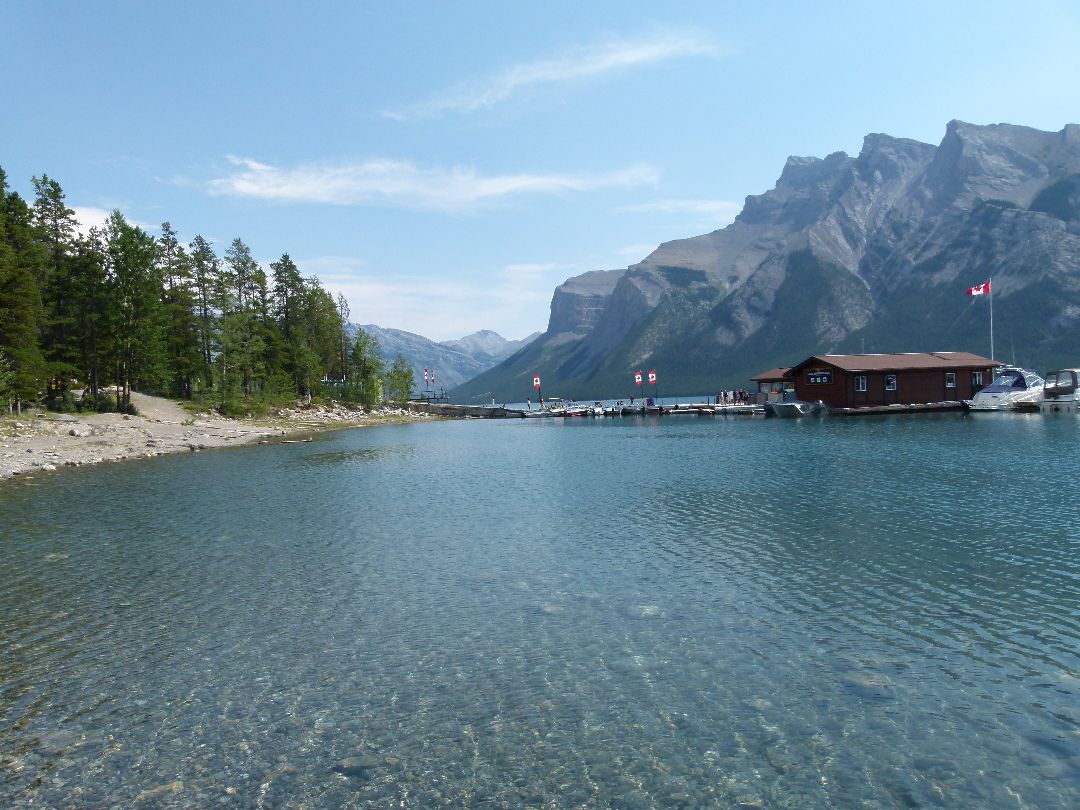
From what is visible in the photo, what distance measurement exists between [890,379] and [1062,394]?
18539mm

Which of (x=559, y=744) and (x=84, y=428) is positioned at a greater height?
(x=84, y=428)

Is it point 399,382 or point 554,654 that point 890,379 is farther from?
point 399,382

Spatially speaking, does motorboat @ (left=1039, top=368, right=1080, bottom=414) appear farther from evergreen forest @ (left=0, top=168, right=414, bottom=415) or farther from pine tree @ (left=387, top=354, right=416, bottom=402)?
pine tree @ (left=387, top=354, right=416, bottom=402)

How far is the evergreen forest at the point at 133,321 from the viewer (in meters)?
58.2

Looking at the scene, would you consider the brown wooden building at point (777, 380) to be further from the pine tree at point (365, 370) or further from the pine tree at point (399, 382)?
the pine tree at point (399, 382)

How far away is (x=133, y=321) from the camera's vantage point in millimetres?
71688

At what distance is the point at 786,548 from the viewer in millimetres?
21016

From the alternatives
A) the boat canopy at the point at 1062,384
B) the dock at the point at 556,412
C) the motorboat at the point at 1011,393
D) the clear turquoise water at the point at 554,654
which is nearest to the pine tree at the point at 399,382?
the dock at the point at 556,412

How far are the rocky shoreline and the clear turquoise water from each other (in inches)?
941

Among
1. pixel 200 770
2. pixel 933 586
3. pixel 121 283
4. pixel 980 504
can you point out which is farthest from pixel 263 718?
pixel 121 283

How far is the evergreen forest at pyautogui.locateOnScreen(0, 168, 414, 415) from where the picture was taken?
5822 centimetres

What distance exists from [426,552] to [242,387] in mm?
85964

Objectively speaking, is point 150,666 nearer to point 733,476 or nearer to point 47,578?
point 47,578

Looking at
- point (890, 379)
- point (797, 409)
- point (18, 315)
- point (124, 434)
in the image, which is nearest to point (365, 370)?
point (124, 434)
